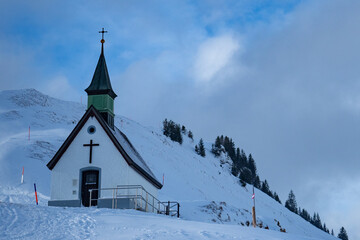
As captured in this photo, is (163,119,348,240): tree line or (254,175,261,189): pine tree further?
(254,175,261,189): pine tree

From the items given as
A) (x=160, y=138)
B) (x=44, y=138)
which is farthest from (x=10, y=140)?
(x=160, y=138)

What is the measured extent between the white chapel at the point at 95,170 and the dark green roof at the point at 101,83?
1217 millimetres

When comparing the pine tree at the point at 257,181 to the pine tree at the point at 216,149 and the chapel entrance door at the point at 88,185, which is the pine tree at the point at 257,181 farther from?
the chapel entrance door at the point at 88,185

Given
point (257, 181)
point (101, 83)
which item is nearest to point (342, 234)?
point (257, 181)

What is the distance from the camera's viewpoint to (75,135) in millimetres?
32719

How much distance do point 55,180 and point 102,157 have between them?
3266 millimetres

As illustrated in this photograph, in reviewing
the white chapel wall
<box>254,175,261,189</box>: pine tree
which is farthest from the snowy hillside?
<box>254,175,261,189</box>: pine tree

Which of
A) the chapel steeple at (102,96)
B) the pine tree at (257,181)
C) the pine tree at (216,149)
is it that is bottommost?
the chapel steeple at (102,96)

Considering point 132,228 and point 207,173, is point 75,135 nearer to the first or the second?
point 132,228

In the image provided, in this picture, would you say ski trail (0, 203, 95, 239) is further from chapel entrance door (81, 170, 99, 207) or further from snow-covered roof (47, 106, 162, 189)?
snow-covered roof (47, 106, 162, 189)

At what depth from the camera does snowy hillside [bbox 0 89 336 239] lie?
63.4ft

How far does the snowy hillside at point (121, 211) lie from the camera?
1931cm

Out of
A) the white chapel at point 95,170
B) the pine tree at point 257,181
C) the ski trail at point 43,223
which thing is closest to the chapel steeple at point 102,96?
the white chapel at point 95,170

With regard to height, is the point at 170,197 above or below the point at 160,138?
below
